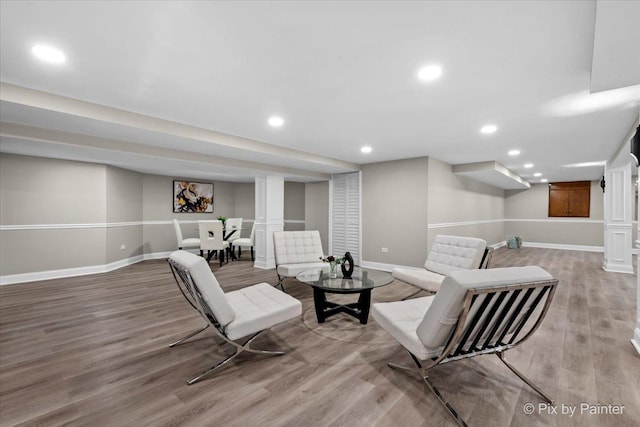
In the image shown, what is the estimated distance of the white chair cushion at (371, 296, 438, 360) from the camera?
182cm

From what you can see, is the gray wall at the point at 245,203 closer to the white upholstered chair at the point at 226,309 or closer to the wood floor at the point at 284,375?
the wood floor at the point at 284,375

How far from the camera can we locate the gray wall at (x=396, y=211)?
5484mm

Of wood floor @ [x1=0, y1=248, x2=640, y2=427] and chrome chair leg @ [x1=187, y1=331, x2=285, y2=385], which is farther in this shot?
chrome chair leg @ [x1=187, y1=331, x2=285, y2=385]

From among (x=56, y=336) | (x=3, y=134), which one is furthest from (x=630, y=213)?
(x=3, y=134)

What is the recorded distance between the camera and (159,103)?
9.30 ft

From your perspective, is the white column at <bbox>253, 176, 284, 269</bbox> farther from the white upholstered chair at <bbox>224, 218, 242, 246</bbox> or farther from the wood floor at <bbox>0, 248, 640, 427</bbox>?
the wood floor at <bbox>0, 248, 640, 427</bbox>

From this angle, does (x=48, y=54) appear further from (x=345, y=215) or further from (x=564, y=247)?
(x=564, y=247)

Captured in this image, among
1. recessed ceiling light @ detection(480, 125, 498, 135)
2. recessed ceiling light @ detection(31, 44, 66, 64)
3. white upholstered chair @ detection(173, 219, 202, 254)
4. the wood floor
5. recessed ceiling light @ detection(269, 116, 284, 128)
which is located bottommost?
the wood floor

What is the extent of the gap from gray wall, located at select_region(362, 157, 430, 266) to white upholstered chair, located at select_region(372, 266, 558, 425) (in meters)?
3.62

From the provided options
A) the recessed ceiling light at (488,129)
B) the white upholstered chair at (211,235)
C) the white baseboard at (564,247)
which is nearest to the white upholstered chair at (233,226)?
the white upholstered chair at (211,235)

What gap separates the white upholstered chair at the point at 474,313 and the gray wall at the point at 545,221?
33.3 ft

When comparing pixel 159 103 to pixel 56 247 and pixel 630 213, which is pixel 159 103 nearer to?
pixel 56 247

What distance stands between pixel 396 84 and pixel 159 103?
7.43 ft

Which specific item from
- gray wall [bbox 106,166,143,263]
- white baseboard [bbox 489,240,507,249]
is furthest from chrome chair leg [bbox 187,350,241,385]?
white baseboard [bbox 489,240,507,249]
